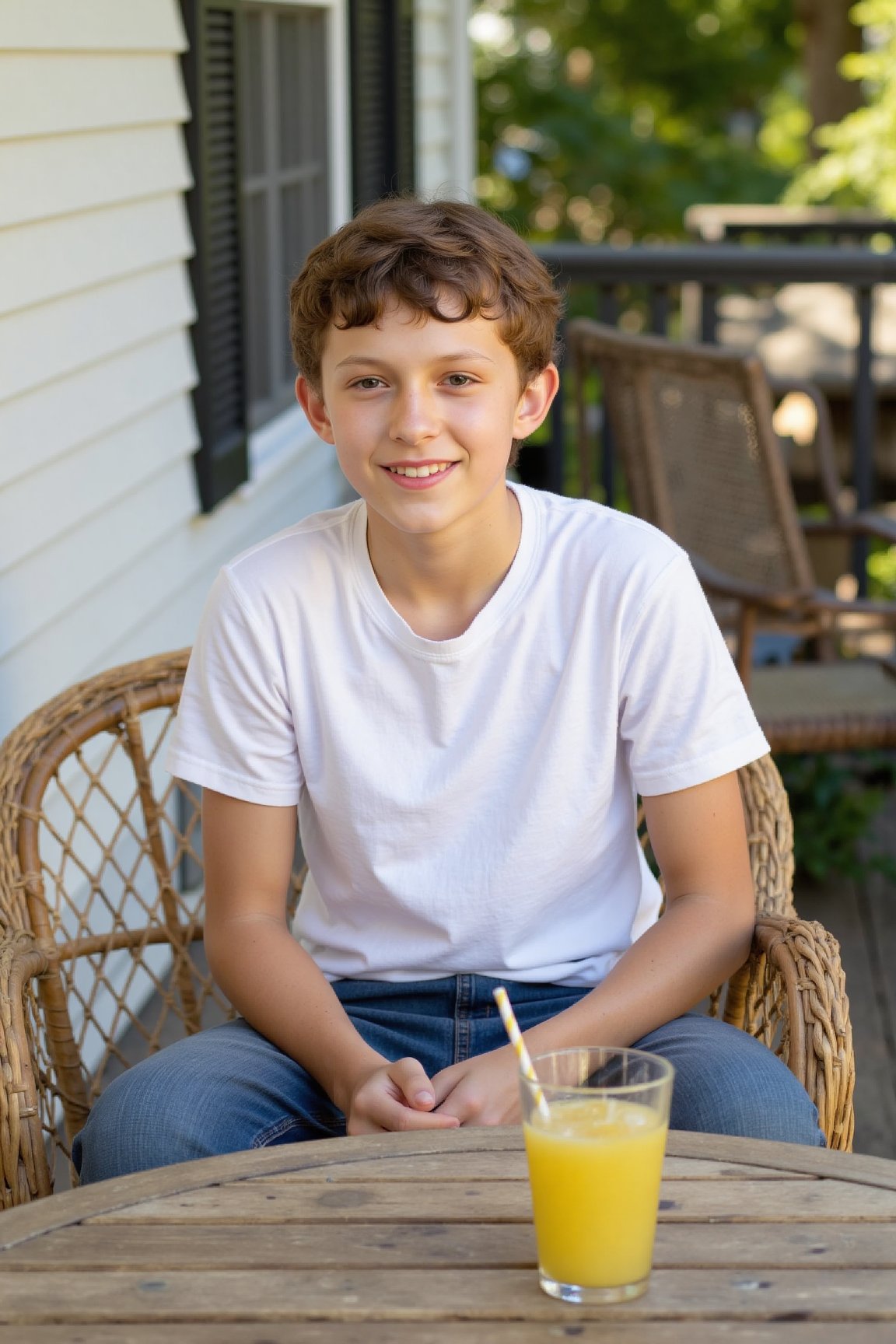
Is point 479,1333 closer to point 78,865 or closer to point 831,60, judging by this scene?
point 78,865

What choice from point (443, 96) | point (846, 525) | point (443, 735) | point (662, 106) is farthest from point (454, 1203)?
point (662, 106)

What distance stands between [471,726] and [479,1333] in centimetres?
74

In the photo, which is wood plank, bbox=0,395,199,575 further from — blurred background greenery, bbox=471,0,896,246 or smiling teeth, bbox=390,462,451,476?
blurred background greenery, bbox=471,0,896,246

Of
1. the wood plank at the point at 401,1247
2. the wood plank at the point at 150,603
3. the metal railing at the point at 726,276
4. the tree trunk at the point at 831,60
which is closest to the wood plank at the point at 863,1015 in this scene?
the wood plank at the point at 401,1247

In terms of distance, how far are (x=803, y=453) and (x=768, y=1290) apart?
4726mm

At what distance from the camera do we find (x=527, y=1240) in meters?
1.13

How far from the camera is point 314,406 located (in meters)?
1.73

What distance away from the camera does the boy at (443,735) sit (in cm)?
157

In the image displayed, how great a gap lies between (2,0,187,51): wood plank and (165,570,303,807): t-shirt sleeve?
41.3 inches

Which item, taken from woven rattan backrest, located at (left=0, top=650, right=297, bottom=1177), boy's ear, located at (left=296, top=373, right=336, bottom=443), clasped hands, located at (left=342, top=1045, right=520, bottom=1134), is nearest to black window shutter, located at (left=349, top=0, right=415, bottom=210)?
woven rattan backrest, located at (left=0, top=650, right=297, bottom=1177)

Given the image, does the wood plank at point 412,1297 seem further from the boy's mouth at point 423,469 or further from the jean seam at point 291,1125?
the boy's mouth at point 423,469

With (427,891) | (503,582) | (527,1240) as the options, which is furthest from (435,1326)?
(503,582)

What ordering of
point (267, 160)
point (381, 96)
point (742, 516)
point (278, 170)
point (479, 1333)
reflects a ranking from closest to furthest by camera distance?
point (479, 1333), point (742, 516), point (267, 160), point (278, 170), point (381, 96)

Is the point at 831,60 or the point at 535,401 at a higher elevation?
the point at 831,60
